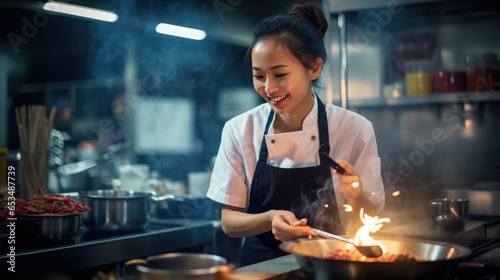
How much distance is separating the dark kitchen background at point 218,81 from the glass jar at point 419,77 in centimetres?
9

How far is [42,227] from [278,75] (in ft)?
4.12

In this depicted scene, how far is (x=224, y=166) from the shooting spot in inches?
94.3

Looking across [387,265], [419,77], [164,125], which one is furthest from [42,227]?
[164,125]

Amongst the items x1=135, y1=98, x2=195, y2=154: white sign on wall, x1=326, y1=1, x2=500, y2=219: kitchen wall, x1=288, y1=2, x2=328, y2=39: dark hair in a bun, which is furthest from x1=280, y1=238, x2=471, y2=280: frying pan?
x1=135, y1=98, x2=195, y2=154: white sign on wall

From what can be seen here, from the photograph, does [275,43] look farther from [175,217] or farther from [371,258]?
[175,217]

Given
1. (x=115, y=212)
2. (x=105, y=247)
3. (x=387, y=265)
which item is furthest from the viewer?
(x=115, y=212)

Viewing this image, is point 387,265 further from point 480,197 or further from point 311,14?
point 480,197

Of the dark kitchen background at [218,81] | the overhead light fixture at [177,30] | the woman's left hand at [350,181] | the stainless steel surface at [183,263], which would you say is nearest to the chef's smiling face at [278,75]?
the woman's left hand at [350,181]

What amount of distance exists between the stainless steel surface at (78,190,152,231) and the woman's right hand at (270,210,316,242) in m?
1.23

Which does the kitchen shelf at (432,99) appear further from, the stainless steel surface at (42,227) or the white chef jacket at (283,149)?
the stainless steel surface at (42,227)

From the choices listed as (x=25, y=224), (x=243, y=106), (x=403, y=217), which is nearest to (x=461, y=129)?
(x=403, y=217)

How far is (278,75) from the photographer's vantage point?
211 centimetres

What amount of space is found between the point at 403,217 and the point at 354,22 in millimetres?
1413

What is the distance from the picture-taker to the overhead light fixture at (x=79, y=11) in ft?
14.5
